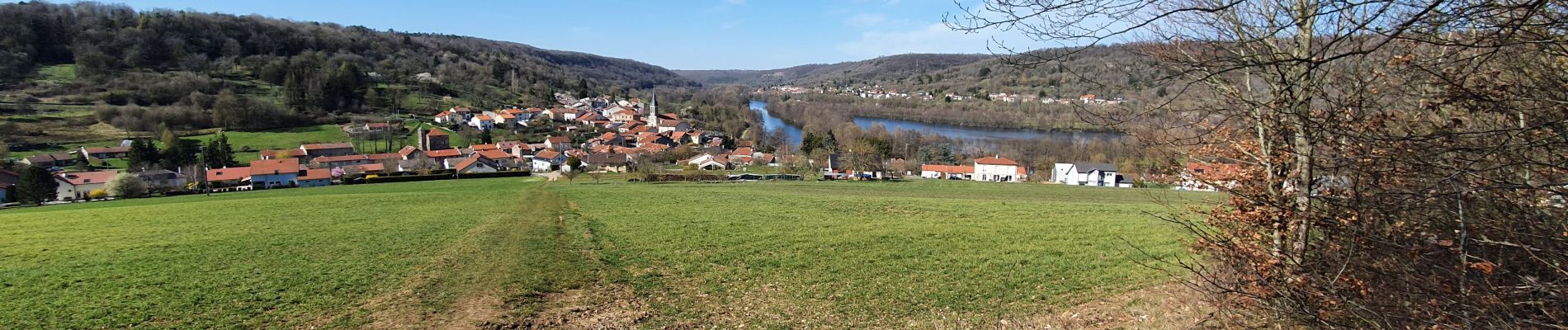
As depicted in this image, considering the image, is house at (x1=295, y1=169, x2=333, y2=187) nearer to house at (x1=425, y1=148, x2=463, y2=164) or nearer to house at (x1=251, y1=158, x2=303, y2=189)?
house at (x1=251, y1=158, x2=303, y2=189)

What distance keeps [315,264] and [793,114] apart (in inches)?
4612

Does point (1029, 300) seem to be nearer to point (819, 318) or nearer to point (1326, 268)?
point (819, 318)

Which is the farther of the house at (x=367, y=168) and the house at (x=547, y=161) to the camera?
the house at (x=547, y=161)

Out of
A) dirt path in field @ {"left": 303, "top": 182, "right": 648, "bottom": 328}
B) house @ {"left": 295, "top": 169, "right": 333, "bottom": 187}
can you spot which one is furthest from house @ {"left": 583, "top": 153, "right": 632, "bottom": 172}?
dirt path in field @ {"left": 303, "top": 182, "right": 648, "bottom": 328}

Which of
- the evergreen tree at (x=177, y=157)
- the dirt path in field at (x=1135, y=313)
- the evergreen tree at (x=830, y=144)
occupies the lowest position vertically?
the dirt path in field at (x=1135, y=313)

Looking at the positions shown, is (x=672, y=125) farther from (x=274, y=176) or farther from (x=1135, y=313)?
(x=1135, y=313)

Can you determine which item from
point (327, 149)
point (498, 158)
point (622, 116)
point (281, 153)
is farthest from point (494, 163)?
point (622, 116)

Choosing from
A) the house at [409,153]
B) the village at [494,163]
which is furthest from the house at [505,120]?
the house at [409,153]

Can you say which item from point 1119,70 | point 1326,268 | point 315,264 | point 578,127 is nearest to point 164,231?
point 315,264

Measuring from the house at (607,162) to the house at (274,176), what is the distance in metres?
21.0

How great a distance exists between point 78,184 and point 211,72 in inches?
2380

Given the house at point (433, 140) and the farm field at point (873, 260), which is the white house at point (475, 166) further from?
the farm field at point (873, 260)

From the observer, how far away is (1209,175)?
6746 mm

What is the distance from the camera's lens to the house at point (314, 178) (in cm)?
4831
